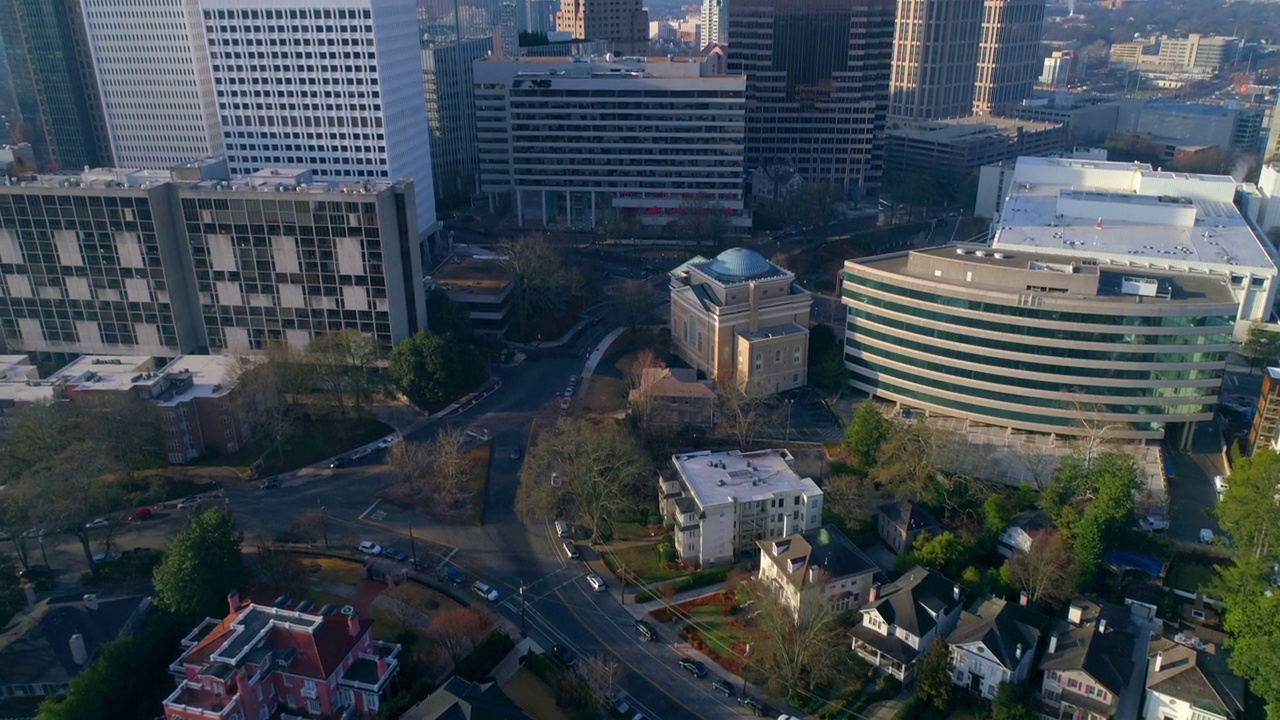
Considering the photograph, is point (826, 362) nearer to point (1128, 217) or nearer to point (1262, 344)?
point (1262, 344)

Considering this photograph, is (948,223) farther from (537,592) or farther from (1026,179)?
(537,592)

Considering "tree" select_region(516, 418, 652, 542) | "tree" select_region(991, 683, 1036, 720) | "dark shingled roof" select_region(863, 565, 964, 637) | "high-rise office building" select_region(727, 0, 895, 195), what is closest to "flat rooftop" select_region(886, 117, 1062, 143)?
"high-rise office building" select_region(727, 0, 895, 195)

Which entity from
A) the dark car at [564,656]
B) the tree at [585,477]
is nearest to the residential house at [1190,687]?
the dark car at [564,656]

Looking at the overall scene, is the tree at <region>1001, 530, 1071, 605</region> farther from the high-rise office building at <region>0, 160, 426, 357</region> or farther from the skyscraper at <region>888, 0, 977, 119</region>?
the skyscraper at <region>888, 0, 977, 119</region>

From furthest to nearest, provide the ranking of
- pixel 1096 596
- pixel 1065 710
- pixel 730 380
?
pixel 730 380 < pixel 1096 596 < pixel 1065 710

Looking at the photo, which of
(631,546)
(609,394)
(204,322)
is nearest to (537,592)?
(631,546)

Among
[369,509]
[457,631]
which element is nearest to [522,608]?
[457,631]
